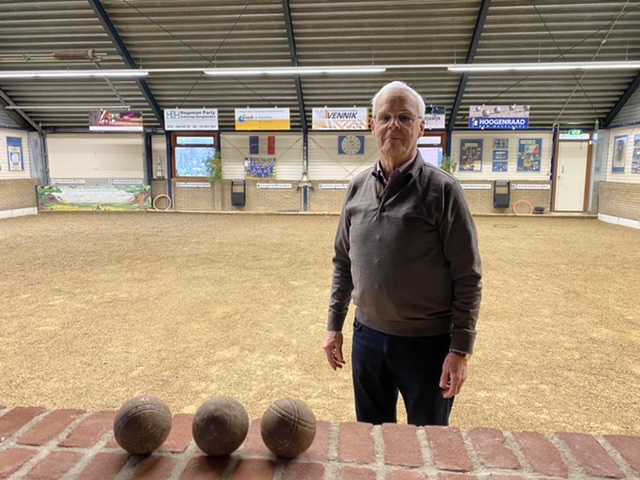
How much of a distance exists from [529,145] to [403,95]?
1554cm

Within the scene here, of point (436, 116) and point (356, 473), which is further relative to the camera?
point (436, 116)

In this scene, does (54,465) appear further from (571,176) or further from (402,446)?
(571,176)

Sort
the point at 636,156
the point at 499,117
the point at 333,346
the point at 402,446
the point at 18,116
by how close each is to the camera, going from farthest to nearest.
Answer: the point at 18,116, the point at 499,117, the point at 636,156, the point at 333,346, the point at 402,446

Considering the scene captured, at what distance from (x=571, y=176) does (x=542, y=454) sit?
16659 mm

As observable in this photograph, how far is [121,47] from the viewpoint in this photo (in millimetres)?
12172

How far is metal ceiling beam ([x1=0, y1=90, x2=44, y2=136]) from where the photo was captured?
14806 millimetres

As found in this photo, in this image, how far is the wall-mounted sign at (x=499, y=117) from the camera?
519 inches

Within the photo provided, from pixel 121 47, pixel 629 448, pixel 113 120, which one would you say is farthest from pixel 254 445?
pixel 113 120

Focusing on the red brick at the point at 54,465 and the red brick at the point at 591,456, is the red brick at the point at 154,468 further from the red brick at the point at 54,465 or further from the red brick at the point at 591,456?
the red brick at the point at 591,456

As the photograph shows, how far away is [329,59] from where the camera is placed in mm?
12695

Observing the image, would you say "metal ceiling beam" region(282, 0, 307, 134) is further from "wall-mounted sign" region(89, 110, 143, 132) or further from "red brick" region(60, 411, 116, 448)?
"red brick" region(60, 411, 116, 448)

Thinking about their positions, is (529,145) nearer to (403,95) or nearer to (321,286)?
(321,286)

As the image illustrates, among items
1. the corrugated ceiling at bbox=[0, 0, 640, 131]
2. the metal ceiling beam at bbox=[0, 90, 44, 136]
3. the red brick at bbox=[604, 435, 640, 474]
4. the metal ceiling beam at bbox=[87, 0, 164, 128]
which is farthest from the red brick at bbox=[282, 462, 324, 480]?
the metal ceiling beam at bbox=[0, 90, 44, 136]

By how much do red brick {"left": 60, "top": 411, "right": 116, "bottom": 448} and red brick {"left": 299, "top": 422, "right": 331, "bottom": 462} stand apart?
524 millimetres
